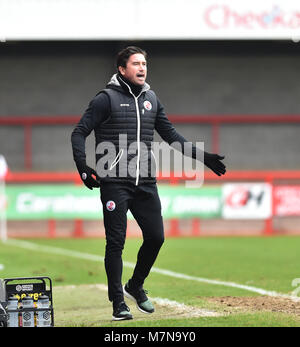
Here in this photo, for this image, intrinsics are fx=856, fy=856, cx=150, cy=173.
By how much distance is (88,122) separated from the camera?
6629 mm

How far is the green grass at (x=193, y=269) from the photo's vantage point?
6691 millimetres

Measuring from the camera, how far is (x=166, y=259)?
43.8 feet

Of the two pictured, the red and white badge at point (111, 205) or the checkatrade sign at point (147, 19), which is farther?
the checkatrade sign at point (147, 19)

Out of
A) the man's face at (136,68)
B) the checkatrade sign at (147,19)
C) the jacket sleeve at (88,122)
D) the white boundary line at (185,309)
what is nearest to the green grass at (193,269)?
the white boundary line at (185,309)

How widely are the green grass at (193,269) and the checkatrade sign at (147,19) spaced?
1040cm

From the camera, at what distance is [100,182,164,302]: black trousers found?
6.68 m

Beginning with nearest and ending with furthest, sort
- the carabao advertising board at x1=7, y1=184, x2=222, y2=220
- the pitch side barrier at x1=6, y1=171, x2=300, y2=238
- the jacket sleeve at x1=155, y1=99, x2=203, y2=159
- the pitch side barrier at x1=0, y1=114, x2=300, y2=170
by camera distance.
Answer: the jacket sleeve at x1=155, y1=99, x2=203, y2=159, the carabao advertising board at x1=7, y1=184, x2=222, y2=220, the pitch side barrier at x1=6, y1=171, x2=300, y2=238, the pitch side barrier at x1=0, y1=114, x2=300, y2=170

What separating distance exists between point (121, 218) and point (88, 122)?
79 centimetres

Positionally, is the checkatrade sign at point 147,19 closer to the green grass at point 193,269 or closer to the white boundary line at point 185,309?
the green grass at point 193,269

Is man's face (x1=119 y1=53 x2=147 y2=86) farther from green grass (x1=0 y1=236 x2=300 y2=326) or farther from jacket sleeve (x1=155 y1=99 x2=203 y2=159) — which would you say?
green grass (x1=0 y1=236 x2=300 y2=326)

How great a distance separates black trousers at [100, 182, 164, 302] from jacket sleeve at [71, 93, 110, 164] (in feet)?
1.10

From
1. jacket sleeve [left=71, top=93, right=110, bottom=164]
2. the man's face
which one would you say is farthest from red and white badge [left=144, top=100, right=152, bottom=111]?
jacket sleeve [left=71, top=93, right=110, bottom=164]

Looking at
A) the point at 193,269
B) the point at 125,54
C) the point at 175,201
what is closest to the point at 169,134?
the point at 125,54

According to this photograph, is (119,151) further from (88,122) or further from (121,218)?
(121,218)
